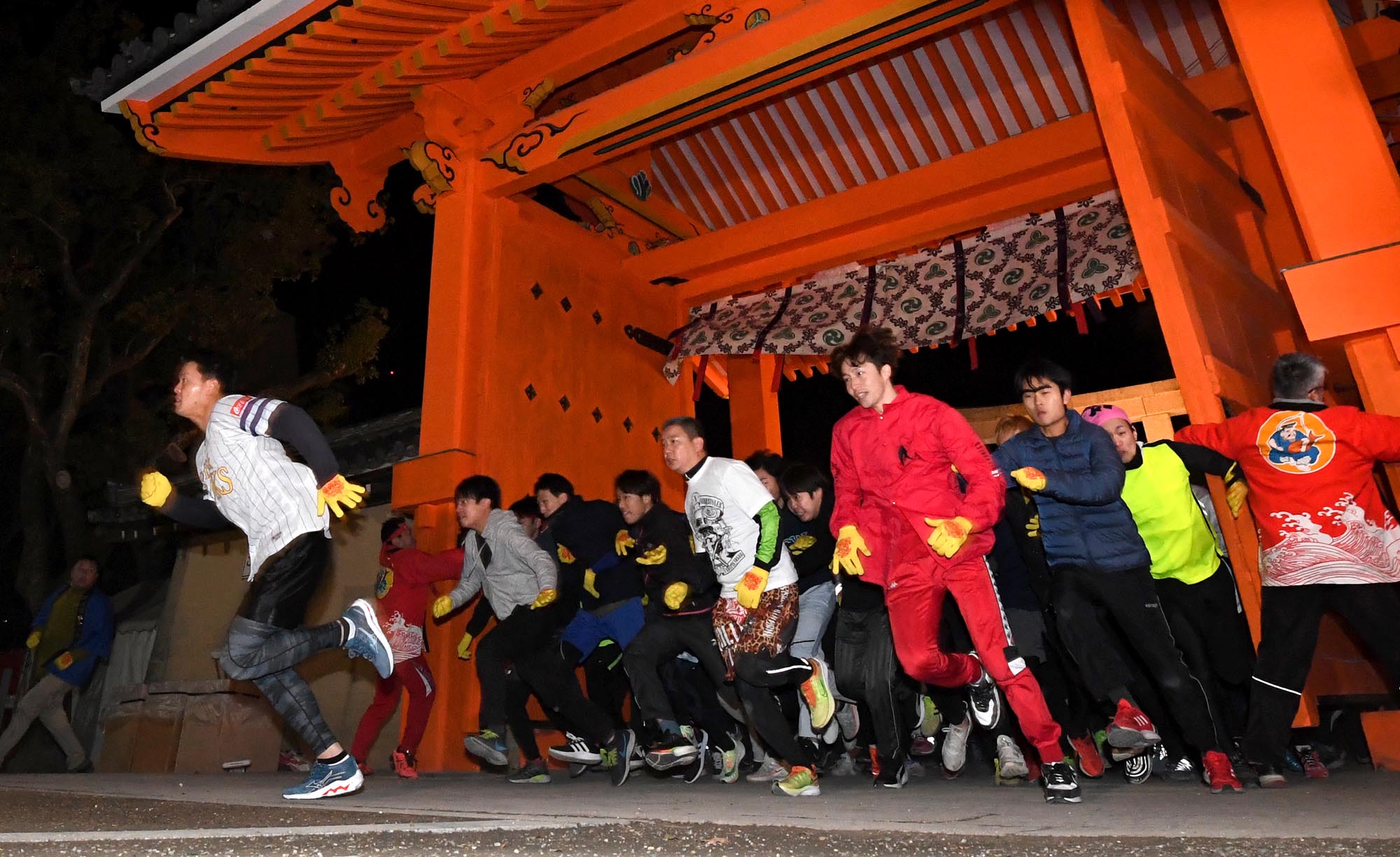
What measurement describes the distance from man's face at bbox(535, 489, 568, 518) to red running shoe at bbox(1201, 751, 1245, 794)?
325 centimetres

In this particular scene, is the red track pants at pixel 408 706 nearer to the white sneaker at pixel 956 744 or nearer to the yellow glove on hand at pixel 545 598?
the yellow glove on hand at pixel 545 598

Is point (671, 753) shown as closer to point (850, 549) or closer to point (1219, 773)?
point (850, 549)

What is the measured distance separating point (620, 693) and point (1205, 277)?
3.74m

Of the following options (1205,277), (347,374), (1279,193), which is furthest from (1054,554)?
(347,374)

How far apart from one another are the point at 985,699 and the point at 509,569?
7.79 feet

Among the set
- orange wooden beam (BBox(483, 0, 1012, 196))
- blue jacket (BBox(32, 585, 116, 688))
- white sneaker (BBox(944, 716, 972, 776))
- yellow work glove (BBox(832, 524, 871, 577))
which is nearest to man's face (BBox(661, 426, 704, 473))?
yellow work glove (BBox(832, 524, 871, 577))

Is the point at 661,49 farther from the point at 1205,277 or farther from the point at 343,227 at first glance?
the point at 343,227

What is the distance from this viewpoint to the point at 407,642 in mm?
5766

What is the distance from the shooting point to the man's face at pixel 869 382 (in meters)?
3.79

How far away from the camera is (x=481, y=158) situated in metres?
6.89

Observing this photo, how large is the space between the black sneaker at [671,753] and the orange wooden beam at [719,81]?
371 centimetres

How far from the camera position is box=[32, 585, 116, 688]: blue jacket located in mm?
7775

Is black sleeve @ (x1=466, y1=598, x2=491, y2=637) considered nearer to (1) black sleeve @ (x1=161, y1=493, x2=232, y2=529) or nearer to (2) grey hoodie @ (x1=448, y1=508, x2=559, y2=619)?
(2) grey hoodie @ (x1=448, y1=508, x2=559, y2=619)

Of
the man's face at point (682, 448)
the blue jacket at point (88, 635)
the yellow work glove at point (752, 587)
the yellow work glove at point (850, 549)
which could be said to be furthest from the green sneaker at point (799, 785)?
the blue jacket at point (88, 635)
